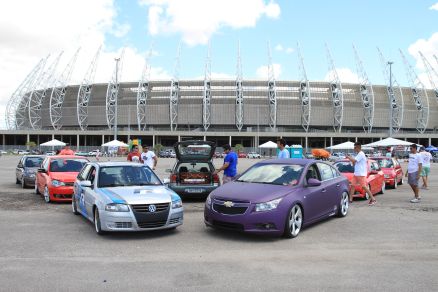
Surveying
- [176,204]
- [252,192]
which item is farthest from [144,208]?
[252,192]

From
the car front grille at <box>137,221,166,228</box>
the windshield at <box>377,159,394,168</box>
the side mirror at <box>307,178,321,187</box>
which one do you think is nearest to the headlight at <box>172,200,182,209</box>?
the car front grille at <box>137,221,166,228</box>

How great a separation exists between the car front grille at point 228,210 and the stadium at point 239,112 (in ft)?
224

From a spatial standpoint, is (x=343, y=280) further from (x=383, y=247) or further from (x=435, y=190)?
(x=435, y=190)

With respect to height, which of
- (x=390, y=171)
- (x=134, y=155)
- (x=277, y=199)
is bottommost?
(x=390, y=171)

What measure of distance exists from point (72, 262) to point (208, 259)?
185 cm

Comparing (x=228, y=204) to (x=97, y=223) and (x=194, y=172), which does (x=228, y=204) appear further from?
(x=194, y=172)

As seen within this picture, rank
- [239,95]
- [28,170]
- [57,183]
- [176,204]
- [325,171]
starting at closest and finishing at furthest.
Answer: [176,204] → [325,171] → [57,183] → [28,170] → [239,95]

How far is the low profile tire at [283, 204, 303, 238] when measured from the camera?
7.21m

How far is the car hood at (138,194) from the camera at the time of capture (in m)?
7.27

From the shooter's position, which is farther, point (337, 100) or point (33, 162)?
point (337, 100)

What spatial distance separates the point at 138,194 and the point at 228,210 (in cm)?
165

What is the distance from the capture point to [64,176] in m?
11.8

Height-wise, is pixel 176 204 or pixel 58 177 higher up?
pixel 58 177

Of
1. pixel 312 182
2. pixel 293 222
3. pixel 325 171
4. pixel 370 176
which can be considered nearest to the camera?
pixel 293 222
